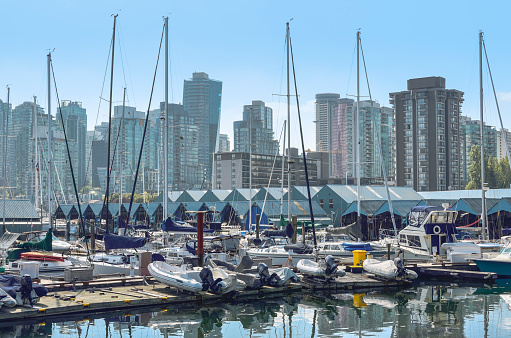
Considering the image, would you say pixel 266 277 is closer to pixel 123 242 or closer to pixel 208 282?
pixel 208 282

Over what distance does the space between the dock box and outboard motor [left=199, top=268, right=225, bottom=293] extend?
259 inches

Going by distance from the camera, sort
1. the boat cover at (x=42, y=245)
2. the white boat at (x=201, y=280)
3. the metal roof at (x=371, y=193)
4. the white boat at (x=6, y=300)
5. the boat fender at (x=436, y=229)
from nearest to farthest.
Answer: the white boat at (x=6, y=300) → the white boat at (x=201, y=280) → the boat cover at (x=42, y=245) → the boat fender at (x=436, y=229) → the metal roof at (x=371, y=193)

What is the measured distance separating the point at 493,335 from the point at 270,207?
5450 cm

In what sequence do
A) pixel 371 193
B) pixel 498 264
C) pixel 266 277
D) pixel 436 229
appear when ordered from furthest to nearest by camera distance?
pixel 371 193, pixel 436 229, pixel 498 264, pixel 266 277

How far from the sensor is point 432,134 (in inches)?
5817

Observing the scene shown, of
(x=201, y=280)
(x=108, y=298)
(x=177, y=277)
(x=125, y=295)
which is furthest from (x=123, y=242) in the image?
(x=108, y=298)

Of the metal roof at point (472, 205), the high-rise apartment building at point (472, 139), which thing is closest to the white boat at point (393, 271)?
the metal roof at point (472, 205)

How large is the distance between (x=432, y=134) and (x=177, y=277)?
125 m

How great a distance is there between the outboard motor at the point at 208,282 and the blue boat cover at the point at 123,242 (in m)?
10.6

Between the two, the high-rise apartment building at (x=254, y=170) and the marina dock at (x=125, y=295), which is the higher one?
the high-rise apartment building at (x=254, y=170)

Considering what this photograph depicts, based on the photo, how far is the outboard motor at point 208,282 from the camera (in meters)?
31.6

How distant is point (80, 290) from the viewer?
32.0 metres

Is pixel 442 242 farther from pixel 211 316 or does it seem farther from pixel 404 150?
pixel 404 150

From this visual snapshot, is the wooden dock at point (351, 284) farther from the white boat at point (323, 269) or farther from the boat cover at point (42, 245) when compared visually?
the boat cover at point (42, 245)
